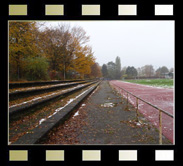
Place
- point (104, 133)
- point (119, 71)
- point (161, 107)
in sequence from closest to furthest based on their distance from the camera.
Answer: point (104, 133)
point (161, 107)
point (119, 71)

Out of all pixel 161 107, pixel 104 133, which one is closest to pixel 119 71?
pixel 161 107

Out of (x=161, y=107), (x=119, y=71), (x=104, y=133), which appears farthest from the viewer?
(x=119, y=71)

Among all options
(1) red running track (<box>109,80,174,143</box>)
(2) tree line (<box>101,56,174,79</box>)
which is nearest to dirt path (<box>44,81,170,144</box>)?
(1) red running track (<box>109,80,174,143</box>)

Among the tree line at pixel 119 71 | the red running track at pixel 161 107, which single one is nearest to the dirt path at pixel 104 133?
the red running track at pixel 161 107

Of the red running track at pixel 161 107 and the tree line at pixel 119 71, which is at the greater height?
→ the tree line at pixel 119 71

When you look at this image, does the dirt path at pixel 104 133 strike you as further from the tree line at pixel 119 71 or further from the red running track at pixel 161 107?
the tree line at pixel 119 71

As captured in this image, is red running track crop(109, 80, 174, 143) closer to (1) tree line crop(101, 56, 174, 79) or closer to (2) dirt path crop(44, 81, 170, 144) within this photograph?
(2) dirt path crop(44, 81, 170, 144)

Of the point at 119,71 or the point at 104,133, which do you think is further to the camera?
the point at 119,71

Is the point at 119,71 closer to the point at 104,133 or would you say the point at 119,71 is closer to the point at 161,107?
the point at 161,107

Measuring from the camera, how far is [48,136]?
259cm

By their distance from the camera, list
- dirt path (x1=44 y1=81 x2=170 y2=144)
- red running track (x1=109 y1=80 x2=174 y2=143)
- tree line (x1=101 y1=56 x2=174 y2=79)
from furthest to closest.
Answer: tree line (x1=101 y1=56 x2=174 y2=79)
red running track (x1=109 y1=80 x2=174 y2=143)
dirt path (x1=44 y1=81 x2=170 y2=144)

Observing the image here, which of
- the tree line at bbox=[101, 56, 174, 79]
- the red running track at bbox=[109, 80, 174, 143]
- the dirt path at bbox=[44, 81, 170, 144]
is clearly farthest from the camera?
the tree line at bbox=[101, 56, 174, 79]
